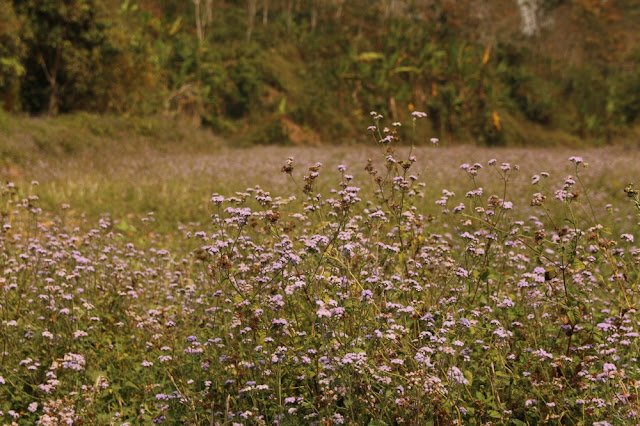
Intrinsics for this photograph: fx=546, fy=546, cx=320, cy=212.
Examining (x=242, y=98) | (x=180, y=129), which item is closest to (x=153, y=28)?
(x=242, y=98)

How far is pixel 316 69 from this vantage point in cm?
3700

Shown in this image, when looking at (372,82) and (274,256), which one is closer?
(274,256)

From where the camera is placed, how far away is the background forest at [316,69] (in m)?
20.9

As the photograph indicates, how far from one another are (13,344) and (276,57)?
115 ft

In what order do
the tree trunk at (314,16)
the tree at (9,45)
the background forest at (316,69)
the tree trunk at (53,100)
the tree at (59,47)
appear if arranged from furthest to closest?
1. the tree trunk at (314,16)
2. the tree trunk at (53,100)
3. the background forest at (316,69)
4. the tree at (59,47)
5. the tree at (9,45)

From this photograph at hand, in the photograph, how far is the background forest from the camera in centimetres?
2089

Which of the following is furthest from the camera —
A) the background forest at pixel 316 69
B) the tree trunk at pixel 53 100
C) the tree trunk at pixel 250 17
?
the tree trunk at pixel 250 17

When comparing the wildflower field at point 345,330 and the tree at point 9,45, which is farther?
the tree at point 9,45

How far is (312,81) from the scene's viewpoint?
117ft

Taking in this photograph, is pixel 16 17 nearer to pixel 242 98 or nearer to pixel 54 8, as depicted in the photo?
pixel 54 8

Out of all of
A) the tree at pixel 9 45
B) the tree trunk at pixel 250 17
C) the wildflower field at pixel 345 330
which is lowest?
the wildflower field at pixel 345 330

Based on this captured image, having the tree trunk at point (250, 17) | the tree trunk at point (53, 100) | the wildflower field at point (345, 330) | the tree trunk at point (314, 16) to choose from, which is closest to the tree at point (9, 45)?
the tree trunk at point (53, 100)

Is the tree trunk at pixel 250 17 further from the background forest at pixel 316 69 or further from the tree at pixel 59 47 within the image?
the tree at pixel 59 47

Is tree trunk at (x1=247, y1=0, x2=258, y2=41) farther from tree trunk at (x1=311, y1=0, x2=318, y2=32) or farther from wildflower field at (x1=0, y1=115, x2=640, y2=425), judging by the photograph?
wildflower field at (x1=0, y1=115, x2=640, y2=425)
